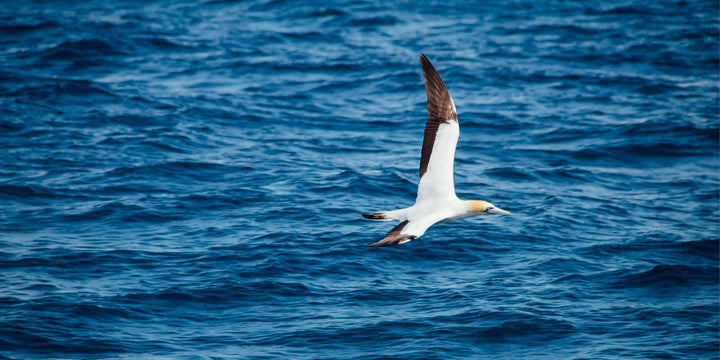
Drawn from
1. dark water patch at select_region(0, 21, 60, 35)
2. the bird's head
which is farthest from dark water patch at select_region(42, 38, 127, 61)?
the bird's head

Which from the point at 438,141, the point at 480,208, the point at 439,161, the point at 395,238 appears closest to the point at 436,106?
the point at 438,141

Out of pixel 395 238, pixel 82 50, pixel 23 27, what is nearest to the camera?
pixel 395 238

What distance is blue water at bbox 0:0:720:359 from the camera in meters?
11.6

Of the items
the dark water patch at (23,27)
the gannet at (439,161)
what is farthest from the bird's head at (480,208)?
the dark water patch at (23,27)

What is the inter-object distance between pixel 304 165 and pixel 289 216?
2.73 meters

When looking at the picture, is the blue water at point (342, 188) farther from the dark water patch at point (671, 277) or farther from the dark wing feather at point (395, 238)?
the dark wing feather at point (395, 238)

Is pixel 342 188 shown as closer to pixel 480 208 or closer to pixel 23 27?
pixel 480 208

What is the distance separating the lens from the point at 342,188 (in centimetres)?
1606

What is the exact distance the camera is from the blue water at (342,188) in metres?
11.6

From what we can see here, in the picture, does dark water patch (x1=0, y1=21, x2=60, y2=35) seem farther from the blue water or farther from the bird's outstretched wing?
the bird's outstretched wing

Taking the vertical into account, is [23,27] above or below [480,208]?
above

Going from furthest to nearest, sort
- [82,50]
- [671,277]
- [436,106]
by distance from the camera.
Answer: [82,50], [671,277], [436,106]

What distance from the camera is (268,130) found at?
1948 cm

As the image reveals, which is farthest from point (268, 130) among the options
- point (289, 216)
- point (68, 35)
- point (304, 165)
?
point (68, 35)
